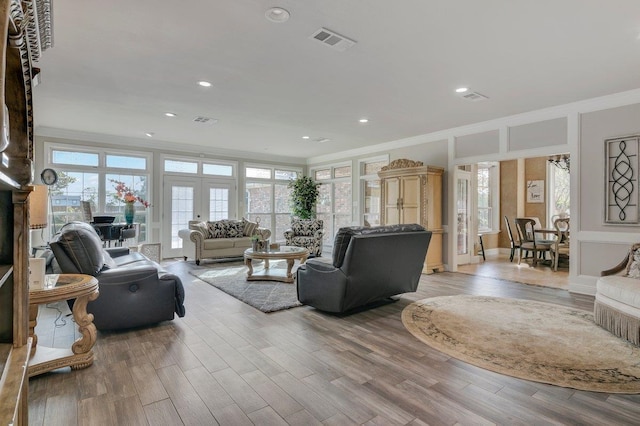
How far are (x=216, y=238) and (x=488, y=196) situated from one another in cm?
685

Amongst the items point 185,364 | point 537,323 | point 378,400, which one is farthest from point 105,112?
point 537,323

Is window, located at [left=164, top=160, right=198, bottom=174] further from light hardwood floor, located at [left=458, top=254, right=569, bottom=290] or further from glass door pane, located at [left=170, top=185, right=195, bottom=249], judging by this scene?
light hardwood floor, located at [left=458, top=254, right=569, bottom=290]

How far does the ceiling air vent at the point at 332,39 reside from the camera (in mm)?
2836

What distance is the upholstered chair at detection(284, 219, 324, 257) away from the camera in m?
7.62

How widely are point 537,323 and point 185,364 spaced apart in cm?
329

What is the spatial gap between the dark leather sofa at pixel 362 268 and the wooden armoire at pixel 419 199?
216 cm

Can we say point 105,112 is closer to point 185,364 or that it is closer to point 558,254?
point 185,364

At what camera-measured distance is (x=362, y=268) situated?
3449 millimetres

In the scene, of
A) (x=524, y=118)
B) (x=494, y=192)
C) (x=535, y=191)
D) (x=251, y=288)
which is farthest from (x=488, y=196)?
(x=251, y=288)

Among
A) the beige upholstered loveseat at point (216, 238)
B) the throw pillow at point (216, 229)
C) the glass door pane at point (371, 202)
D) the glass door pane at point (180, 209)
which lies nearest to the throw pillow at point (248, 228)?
the beige upholstered loveseat at point (216, 238)

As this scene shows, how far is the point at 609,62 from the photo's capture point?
3.39m

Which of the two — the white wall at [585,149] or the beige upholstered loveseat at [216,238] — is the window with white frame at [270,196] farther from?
the white wall at [585,149]

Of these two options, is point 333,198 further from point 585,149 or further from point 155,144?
point 585,149

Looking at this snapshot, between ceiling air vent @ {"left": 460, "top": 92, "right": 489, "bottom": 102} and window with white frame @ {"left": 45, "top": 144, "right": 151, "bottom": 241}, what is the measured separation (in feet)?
20.9
